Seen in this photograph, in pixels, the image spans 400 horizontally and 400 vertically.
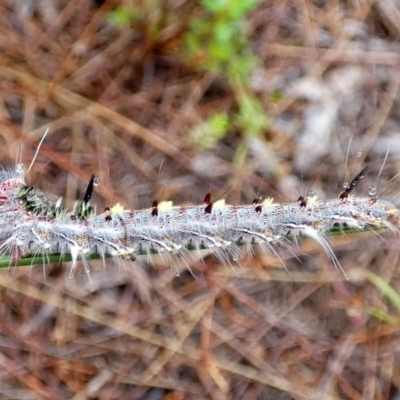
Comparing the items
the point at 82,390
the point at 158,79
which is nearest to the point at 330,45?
the point at 158,79

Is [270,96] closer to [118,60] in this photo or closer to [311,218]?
[118,60]

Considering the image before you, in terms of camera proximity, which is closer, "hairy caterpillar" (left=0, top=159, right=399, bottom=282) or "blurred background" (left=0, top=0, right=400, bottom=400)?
"hairy caterpillar" (left=0, top=159, right=399, bottom=282)

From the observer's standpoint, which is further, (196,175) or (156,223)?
(196,175)

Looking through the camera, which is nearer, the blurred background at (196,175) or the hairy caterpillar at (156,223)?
the hairy caterpillar at (156,223)
